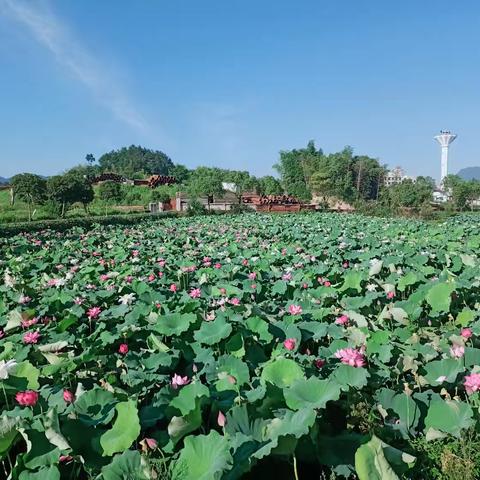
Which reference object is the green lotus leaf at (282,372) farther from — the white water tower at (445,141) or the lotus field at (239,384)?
the white water tower at (445,141)

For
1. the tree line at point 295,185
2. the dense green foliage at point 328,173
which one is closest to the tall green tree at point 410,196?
the tree line at point 295,185

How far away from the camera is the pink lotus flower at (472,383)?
2428 millimetres

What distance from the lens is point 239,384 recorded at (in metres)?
2.56

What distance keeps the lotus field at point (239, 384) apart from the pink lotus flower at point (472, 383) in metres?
0.02

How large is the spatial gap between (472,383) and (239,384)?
1109mm

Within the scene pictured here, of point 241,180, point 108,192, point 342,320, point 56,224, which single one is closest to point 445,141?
point 241,180

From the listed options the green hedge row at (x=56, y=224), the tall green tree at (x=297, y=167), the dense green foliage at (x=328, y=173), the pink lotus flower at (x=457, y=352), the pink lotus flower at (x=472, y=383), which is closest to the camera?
the pink lotus flower at (x=472, y=383)

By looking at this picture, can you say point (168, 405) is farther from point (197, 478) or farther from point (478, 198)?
point (478, 198)

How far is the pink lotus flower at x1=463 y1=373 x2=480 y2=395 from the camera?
2.43m

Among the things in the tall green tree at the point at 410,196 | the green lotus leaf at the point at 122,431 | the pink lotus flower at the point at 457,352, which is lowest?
the green lotus leaf at the point at 122,431

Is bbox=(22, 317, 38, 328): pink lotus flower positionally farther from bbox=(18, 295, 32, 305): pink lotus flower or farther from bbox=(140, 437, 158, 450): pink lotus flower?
bbox=(140, 437, 158, 450): pink lotus flower

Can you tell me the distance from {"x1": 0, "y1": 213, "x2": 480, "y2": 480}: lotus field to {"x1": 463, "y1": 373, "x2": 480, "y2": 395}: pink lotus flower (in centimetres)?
2

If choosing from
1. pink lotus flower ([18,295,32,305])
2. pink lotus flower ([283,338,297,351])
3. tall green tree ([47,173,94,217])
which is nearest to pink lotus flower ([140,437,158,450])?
pink lotus flower ([283,338,297,351])

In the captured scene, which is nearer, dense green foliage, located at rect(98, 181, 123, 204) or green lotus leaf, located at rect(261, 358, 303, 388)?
green lotus leaf, located at rect(261, 358, 303, 388)
